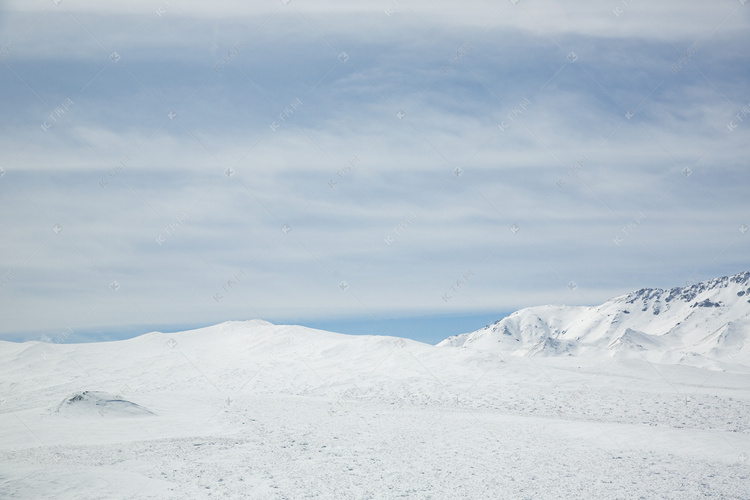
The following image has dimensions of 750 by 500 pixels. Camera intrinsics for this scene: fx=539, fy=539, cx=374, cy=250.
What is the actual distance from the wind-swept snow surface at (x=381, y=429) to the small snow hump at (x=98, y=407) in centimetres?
13

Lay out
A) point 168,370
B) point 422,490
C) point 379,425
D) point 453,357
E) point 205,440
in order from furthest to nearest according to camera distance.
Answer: point 168,370, point 453,357, point 379,425, point 205,440, point 422,490

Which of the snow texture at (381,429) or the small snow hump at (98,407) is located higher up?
the small snow hump at (98,407)

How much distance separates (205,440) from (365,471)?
1018 centimetres

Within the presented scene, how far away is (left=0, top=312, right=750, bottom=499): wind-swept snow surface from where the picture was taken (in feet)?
64.7

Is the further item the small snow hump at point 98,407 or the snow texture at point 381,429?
the small snow hump at point 98,407

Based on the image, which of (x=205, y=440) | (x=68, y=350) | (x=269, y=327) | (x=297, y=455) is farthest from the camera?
(x=269, y=327)

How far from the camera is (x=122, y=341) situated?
8488 centimetres

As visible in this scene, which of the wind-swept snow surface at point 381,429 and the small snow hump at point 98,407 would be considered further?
the small snow hump at point 98,407

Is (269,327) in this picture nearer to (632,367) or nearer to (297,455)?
(632,367)

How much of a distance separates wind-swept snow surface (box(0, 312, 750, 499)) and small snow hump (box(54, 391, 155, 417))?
5.0 inches

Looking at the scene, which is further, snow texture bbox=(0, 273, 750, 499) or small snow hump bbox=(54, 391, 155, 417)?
small snow hump bbox=(54, 391, 155, 417)

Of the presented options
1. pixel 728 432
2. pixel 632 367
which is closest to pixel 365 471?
pixel 728 432

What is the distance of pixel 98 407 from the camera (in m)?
35.3

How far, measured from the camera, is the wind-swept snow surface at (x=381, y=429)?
19.7 meters
